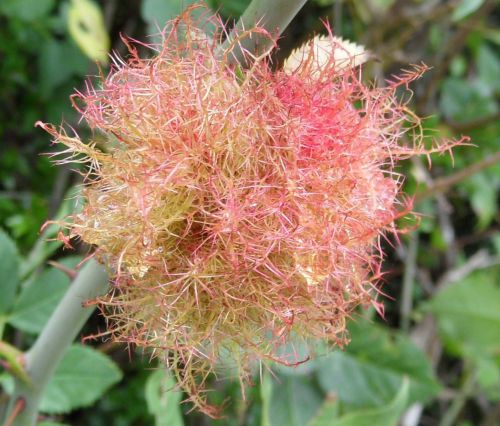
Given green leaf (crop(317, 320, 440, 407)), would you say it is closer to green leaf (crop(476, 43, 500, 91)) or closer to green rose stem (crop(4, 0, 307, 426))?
green rose stem (crop(4, 0, 307, 426))

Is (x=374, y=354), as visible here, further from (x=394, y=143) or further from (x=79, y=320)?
(x=79, y=320)

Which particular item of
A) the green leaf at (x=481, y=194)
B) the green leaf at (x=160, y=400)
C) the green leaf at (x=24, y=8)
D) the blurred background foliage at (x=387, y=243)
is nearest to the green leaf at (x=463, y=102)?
the blurred background foliage at (x=387, y=243)

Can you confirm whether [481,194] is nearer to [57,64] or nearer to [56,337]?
[57,64]

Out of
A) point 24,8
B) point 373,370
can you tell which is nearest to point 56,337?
point 373,370

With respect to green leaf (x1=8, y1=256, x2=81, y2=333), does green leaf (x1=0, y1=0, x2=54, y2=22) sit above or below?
above

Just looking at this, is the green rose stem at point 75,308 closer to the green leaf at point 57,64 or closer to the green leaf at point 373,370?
the green leaf at point 373,370

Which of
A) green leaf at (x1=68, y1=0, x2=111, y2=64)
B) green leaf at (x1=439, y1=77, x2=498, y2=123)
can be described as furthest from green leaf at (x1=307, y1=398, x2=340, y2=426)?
green leaf at (x1=439, y1=77, x2=498, y2=123)
